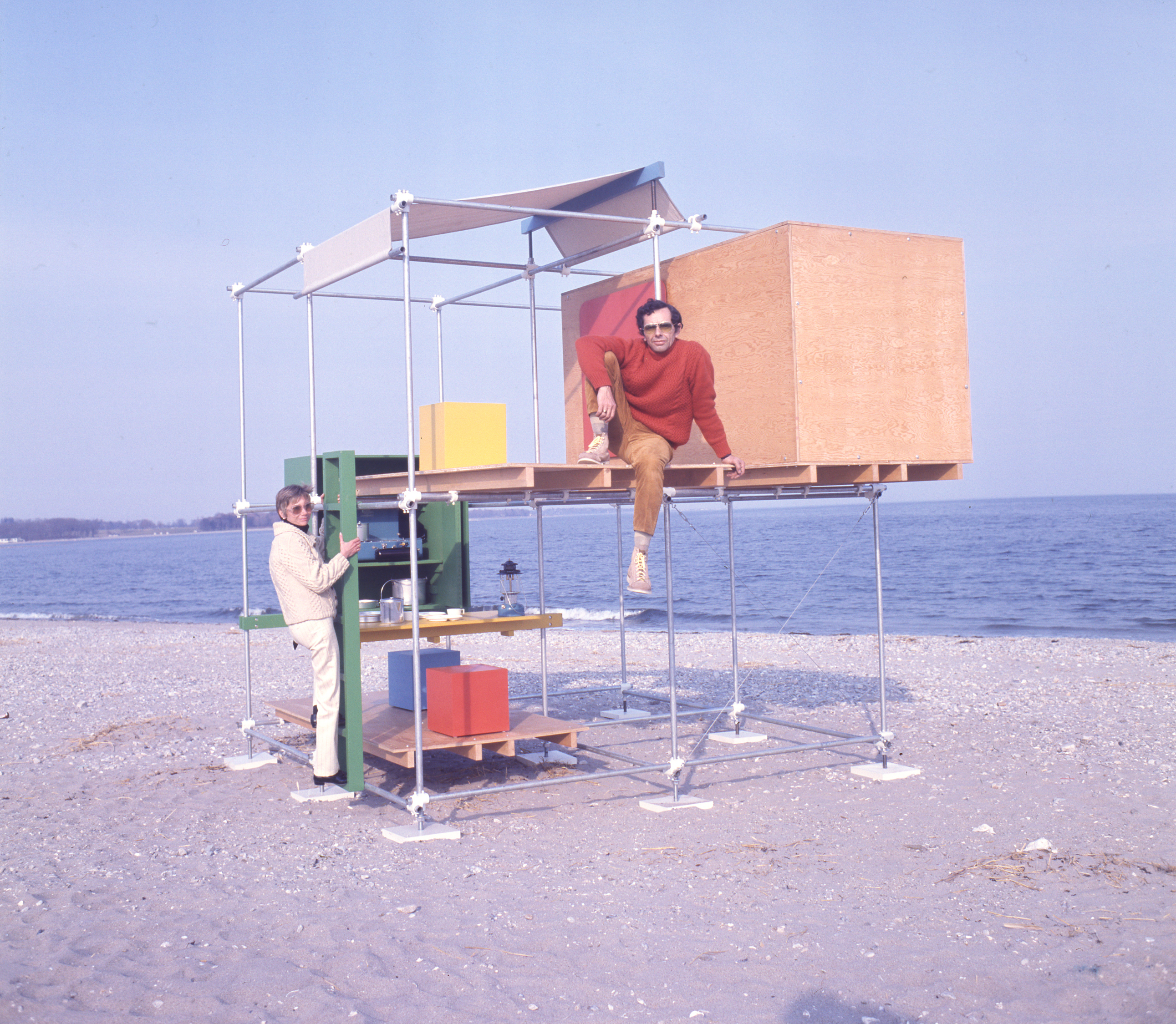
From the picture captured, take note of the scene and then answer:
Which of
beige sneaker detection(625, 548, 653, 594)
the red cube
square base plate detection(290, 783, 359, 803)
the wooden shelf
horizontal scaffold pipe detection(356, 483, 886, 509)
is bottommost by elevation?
square base plate detection(290, 783, 359, 803)

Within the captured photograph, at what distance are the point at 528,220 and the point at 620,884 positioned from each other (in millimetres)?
5357

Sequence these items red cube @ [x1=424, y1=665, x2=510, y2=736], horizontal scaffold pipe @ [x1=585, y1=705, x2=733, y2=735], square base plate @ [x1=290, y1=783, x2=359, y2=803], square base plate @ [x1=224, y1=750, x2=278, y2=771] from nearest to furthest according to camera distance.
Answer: red cube @ [x1=424, y1=665, x2=510, y2=736]
square base plate @ [x1=290, y1=783, x2=359, y2=803]
square base plate @ [x1=224, y1=750, x2=278, y2=771]
horizontal scaffold pipe @ [x1=585, y1=705, x2=733, y2=735]

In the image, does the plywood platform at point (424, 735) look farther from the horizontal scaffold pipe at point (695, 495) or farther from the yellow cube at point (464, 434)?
the yellow cube at point (464, 434)

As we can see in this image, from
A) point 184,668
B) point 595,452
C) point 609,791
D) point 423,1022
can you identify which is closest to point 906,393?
point 595,452

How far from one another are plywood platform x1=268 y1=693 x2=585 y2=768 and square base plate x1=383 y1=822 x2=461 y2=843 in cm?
37

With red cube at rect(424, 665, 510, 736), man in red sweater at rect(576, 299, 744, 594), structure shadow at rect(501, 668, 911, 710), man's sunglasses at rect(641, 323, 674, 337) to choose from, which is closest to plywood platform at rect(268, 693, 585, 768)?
red cube at rect(424, 665, 510, 736)

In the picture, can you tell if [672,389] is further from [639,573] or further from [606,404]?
[639,573]

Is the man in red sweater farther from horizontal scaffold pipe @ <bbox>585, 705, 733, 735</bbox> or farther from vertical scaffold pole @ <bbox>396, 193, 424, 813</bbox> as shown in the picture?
horizontal scaffold pipe @ <bbox>585, 705, 733, 735</bbox>

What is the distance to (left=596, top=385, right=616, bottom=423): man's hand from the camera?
6.30 m

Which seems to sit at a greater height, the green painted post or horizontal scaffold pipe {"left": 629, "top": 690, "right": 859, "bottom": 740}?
the green painted post

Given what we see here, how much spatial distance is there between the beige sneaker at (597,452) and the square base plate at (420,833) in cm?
234

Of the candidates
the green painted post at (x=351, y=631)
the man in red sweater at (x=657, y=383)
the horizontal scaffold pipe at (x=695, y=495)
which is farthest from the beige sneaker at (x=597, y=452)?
the green painted post at (x=351, y=631)

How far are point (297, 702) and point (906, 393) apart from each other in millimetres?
5255

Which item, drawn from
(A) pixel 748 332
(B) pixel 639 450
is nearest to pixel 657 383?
(B) pixel 639 450
